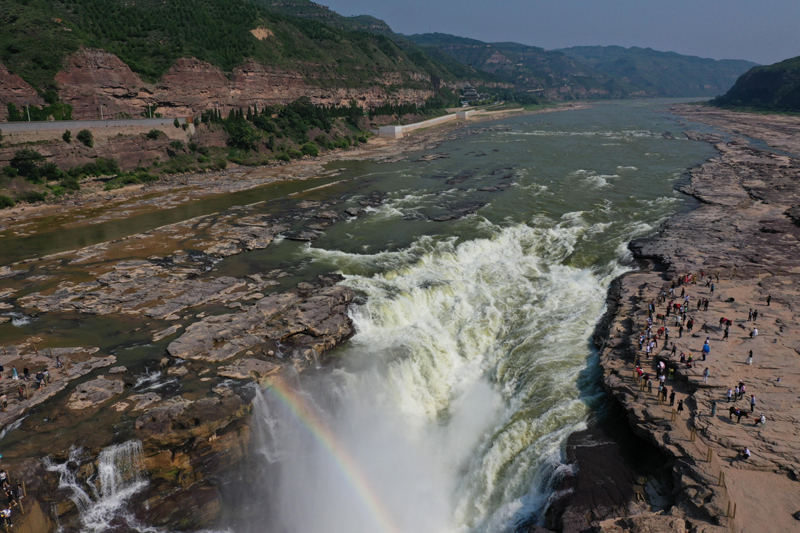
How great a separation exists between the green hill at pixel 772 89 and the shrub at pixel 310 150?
154 m

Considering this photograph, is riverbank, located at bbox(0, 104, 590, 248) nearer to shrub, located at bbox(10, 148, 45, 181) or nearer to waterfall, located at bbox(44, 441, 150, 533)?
shrub, located at bbox(10, 148, 45, 181)

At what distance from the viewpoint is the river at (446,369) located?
77.1 feet

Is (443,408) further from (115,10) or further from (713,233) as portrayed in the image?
(115,10)

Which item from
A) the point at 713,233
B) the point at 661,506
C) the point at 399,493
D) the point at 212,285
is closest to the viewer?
the point at 661,506

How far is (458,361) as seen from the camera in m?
32.7

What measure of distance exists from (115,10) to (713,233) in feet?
373

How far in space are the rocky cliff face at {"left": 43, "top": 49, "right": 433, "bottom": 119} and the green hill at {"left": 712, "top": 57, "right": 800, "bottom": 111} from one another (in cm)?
14708

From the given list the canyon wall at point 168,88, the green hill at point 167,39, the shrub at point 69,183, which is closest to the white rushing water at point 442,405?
the shrub at point 69,183

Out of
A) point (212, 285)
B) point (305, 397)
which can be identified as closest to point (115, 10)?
point (212, 285)

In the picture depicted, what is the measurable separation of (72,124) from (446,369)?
212 feet

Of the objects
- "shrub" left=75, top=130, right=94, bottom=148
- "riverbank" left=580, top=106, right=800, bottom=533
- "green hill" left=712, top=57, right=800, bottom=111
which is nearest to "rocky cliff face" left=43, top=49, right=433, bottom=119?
"shrub" left=75, top=130, right=94, bottom=148

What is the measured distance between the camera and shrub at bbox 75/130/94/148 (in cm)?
6600

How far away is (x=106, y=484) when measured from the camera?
66.4 feet

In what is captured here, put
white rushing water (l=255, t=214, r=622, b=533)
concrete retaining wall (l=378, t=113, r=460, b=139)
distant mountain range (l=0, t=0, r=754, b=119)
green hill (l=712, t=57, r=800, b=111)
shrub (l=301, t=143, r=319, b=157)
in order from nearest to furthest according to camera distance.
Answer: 1. white rushing water (l=255, t=214, r=622, b=533)
2. distant mountain range (l=0, t=0, r=754, b=119)
3. shrub (l=301, t=143, r=319, b=157)
4. concrete retaining wall (l=378, t=113, r=460, b=139)
5. green hill (l=712, t=57, r=800, b=111)
